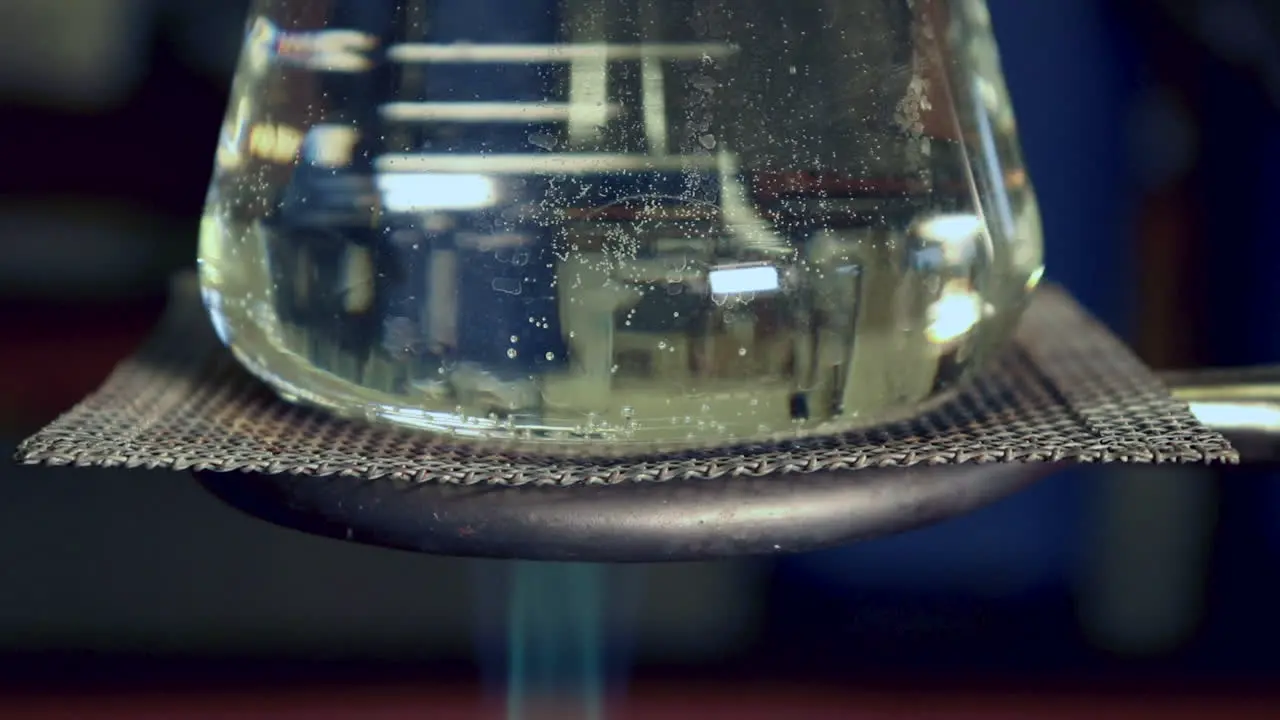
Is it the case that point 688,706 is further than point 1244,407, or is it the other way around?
point 688,706

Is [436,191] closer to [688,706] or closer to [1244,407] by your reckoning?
[1244,407]

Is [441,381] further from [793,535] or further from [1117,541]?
[1117,541]

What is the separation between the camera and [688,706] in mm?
607

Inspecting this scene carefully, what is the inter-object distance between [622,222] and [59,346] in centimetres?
43

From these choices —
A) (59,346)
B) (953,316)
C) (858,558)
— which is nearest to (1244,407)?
(953,316)

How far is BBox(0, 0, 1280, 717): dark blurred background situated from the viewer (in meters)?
0.55

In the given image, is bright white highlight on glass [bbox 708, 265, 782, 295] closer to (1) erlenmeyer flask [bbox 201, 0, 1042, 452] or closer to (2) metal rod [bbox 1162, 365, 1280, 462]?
(1) erlenmeyer flask [bbox 201, 0, 1042, 452]

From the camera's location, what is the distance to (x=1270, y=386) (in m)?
0.27

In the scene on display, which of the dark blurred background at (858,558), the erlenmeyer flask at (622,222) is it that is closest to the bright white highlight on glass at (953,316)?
the erlenmeyer flask at (622,222)

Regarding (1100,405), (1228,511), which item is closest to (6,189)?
(1100,405)

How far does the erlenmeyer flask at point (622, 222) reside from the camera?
0.75ft

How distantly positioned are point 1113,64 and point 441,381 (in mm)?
434

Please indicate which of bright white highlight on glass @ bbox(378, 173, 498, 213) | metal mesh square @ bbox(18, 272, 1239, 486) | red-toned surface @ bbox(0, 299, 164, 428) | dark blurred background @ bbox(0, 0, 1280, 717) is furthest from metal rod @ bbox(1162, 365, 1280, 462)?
red-toned surface @ bbox(0, 299, 164, 428)

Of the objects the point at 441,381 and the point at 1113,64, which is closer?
the point at 441,381
